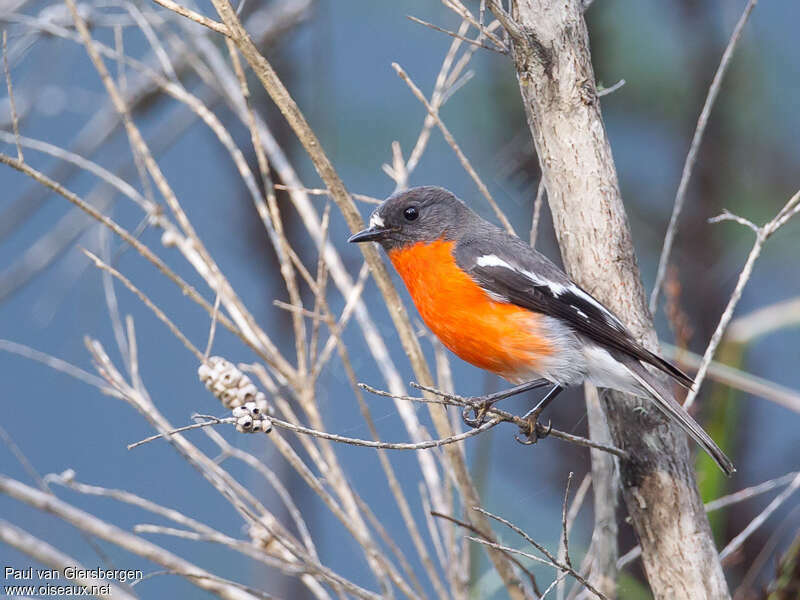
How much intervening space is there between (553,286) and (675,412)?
0.48m

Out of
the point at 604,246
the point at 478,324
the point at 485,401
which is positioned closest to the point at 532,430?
the point at 485,401

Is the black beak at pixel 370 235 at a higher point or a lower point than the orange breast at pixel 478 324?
higher

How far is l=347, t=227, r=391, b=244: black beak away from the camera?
8.39ft

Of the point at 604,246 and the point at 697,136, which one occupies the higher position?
the point at 697,136

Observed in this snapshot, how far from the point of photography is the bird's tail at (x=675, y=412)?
218cm

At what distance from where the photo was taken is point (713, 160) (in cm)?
491

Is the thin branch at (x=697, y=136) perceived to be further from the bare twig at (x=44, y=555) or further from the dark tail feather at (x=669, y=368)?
the bare twig at (x=44, y=555)

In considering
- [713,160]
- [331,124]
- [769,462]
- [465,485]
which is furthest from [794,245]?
[465,485]

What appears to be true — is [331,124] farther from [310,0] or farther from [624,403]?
[624,403]

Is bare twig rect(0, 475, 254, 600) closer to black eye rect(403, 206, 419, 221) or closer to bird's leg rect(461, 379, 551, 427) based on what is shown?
bird's leg rect(461, 379, 551, 427)

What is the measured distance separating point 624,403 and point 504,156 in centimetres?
192

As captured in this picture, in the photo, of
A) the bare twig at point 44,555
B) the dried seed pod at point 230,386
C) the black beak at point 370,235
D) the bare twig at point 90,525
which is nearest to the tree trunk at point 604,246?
the black beak at point 370,235

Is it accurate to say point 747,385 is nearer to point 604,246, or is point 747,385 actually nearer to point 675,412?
point 675,412

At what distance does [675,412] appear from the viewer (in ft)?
7.25
